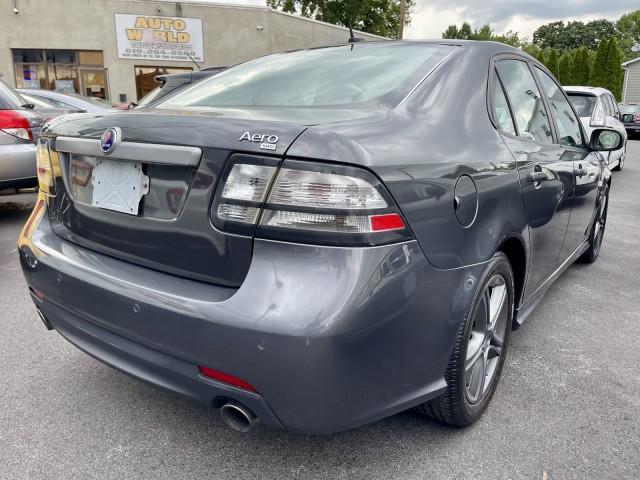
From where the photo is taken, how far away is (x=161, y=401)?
Answer: 235cm

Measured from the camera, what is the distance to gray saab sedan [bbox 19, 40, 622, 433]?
1.50m

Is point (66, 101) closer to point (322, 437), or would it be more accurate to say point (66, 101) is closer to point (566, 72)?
point (322, 437)

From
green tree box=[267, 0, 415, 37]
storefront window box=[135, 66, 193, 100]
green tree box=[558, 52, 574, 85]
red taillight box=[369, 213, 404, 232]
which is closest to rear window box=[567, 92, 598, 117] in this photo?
red taillight box=[369, 213, 404, 232]

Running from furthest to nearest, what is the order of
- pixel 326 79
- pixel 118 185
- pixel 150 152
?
pixel 326 79 → pixel 118 185 → pixel 150 152

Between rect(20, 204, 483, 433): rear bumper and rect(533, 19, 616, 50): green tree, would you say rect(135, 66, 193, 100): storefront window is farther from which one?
rect(533, 19, 616, 50): green tree

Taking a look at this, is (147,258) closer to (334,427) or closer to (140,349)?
(140,349)

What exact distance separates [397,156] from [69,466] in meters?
1.57

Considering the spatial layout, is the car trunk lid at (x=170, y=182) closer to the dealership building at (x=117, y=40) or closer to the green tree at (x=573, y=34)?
the dealership building at (x=117, y=40)

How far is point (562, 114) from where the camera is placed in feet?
10.8

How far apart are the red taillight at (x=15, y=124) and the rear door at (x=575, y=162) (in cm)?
487

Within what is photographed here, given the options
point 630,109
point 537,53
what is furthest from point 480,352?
point 537,53

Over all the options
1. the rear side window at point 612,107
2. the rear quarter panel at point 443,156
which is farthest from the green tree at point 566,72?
the rear quarter panel at point 443,156

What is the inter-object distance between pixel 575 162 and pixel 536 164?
812 millimetres

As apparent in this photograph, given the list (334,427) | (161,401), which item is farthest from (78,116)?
(334,427)
